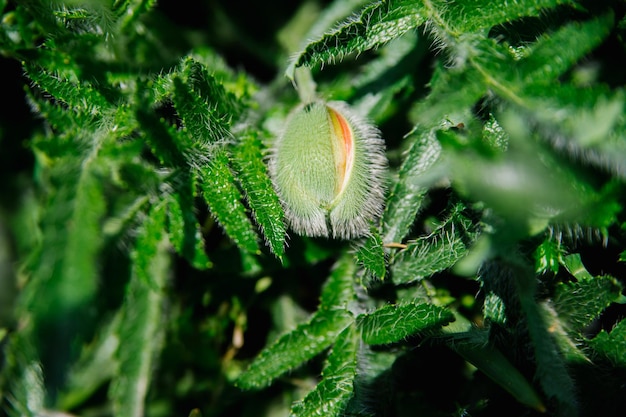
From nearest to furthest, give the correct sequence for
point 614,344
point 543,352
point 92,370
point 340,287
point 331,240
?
point 543,352, point 614,344, point 340,287, point 331,240, point 92,370

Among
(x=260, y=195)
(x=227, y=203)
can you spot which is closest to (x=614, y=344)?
(x=260, y=195)

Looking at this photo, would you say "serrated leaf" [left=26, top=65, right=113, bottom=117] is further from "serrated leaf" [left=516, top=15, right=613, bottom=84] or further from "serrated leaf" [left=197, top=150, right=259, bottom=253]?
"serrated leaf" [left=516, top=15, right=613, bottom=84]

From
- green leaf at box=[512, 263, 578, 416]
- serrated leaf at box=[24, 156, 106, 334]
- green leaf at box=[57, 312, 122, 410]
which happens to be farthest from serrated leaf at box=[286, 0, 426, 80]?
green leaf at box=[57, 312, 122, 410]

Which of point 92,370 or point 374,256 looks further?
point 92,370

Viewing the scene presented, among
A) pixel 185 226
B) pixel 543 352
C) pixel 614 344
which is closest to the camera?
pixel 543 352

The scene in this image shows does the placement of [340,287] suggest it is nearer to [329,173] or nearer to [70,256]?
[329,173]

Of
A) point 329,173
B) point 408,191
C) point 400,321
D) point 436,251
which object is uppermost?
point 329,173

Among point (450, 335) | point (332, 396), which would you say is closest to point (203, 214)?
point (332, 396)

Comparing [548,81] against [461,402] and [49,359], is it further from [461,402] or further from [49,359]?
[49,359]
